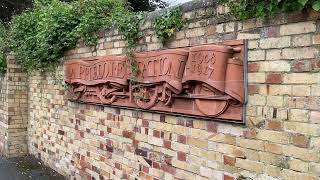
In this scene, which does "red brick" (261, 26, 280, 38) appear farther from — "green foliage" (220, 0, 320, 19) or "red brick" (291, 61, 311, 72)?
"red brick" (291, 61, 311, 72)

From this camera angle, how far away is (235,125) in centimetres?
323

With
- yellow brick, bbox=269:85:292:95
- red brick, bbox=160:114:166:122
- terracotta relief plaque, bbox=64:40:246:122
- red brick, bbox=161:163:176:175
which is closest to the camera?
yellow brick, bbox=269:85:292:95

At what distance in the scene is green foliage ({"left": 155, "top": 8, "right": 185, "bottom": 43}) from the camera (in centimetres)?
379

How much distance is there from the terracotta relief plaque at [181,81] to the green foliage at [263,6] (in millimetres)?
234

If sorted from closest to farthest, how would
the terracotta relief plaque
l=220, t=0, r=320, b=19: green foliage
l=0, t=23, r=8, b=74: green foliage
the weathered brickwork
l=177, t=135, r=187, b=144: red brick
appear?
l=220, t=0, r=320, b=19: green foliage < the terracotta relief plaque < l=177, t=135, r=187, b=144: red brick < the weathered brickwork < l=0, t=23, r=8, b=74: green foliage

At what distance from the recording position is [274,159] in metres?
2.91

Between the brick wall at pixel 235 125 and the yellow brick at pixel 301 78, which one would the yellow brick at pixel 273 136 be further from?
the yellow brick at pixel 301 78

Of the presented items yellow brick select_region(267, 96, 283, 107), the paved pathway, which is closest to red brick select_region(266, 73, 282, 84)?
yellow brick select_region(267, 96, 283, 107)

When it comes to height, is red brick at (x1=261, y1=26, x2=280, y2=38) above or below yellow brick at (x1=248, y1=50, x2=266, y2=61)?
above

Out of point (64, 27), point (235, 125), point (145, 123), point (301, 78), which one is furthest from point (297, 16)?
point (64, 27)

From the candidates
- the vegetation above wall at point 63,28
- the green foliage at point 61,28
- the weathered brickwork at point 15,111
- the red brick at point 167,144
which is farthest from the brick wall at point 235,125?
the weathered brickwork at point 15,111

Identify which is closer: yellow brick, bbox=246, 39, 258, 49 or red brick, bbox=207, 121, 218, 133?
yellow brick, bbox=246, 39, 258, 49

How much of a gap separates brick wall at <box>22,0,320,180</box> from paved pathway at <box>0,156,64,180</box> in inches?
48.8

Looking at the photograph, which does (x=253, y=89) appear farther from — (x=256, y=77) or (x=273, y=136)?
(x=273, y=136)
